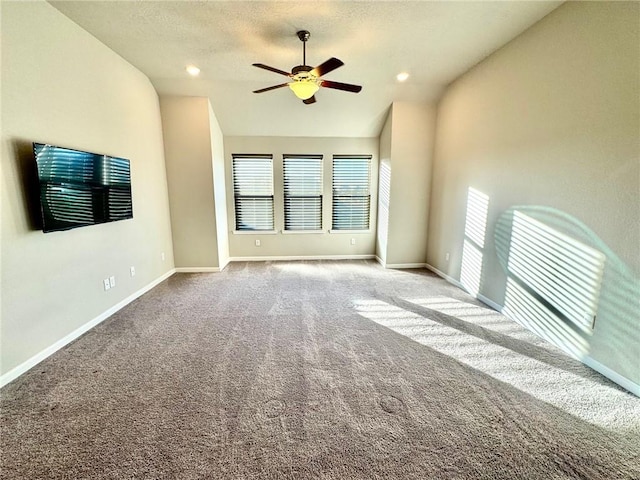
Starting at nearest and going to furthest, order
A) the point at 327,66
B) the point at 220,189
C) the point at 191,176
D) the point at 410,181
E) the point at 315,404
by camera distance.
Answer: the point at 315,404
the point at 327,66
the point at 191,176
the point at 410,181
the point at 220,189

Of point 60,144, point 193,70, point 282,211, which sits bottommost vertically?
point 282,211

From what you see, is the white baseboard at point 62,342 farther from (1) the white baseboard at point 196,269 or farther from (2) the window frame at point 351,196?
(2) the window frame at point 351,196

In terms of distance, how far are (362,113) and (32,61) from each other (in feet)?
13.3

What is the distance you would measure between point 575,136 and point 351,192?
138 inches

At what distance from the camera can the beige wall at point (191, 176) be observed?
416 cm

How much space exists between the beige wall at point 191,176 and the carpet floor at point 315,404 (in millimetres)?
1760

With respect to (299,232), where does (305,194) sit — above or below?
above

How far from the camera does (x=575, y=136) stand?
221 centimetres

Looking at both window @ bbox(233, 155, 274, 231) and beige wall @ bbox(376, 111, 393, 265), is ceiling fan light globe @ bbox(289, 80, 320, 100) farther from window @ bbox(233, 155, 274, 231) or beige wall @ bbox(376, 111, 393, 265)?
window @ bbox(233, 155, 274, 231)

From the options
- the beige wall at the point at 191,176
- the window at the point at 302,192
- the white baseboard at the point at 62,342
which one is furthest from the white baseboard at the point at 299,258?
the white baseboard at the point at 62,342

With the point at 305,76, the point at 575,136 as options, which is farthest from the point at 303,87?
the point at 575,136

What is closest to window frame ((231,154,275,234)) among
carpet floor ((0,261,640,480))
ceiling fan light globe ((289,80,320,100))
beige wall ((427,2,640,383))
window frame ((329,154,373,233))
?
window frame ((329,154,373,233))

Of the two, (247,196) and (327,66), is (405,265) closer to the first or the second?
(247,196)

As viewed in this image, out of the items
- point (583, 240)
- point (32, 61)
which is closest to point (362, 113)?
point (583, 240)
